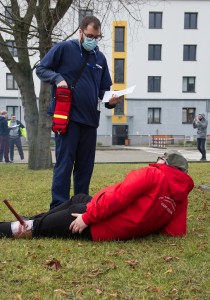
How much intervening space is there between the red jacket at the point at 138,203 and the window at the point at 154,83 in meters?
37.1

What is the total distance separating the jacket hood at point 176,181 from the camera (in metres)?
3.90

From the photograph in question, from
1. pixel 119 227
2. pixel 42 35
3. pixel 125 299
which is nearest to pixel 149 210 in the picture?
pixel 119 227

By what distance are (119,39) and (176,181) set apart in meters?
37.5

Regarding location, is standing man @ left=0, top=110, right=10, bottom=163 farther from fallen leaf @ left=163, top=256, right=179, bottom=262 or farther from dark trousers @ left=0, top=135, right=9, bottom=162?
fallen leaf @ left=163, top=256, right=179, bottom=262

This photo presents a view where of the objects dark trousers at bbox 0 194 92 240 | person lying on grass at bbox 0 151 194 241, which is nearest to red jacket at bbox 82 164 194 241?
person lying on grass at bbox 0 151 194 241

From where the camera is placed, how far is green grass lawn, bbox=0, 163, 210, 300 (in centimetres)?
291

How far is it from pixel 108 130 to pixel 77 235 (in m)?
36.7

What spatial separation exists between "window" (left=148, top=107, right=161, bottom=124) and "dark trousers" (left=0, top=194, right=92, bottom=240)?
37.5 meters

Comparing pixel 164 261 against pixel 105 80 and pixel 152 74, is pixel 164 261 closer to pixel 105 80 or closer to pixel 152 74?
pixel 105 80

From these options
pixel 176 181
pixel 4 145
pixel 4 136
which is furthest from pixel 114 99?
pixel 4 136

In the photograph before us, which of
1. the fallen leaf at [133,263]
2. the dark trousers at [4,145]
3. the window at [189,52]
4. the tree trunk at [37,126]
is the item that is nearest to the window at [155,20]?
the window at [189,52]

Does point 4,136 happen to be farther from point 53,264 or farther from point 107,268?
point 107,268

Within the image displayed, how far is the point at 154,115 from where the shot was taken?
4141 cm

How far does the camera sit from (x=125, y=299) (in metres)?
2.81
